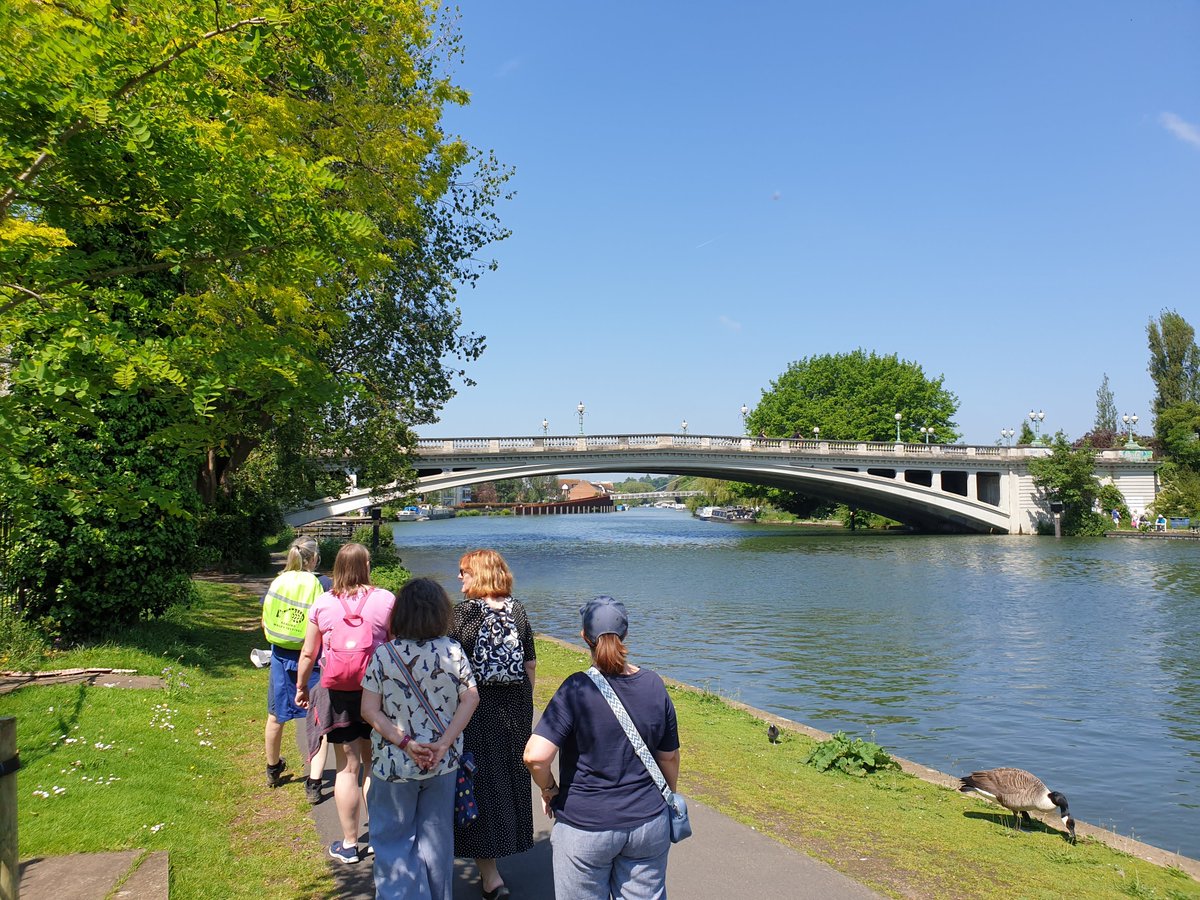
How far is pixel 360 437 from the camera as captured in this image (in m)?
22.9

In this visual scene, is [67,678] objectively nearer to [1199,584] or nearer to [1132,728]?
[1132,728]

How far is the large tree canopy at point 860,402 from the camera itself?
248 feet

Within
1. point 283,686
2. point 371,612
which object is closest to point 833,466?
point 283,686

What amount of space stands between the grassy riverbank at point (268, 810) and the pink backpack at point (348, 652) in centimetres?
108

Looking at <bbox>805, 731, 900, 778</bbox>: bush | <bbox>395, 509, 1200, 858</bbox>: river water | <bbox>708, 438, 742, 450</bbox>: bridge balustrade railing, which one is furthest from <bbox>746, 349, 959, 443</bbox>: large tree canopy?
<bbox>805, 731, 900, 778</bbox>: bush

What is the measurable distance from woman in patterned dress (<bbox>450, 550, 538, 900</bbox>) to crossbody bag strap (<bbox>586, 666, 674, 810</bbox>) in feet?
3.62

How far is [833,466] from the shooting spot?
55562mm

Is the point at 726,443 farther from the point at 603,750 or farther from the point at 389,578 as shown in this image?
the point at 603,750

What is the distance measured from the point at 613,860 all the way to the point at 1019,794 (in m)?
4.76

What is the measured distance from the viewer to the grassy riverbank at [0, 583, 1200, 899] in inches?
199

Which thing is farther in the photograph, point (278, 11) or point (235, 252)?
point (235, 252)

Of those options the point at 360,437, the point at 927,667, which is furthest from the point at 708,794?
the point at 360,437

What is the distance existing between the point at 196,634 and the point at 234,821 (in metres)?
7.39

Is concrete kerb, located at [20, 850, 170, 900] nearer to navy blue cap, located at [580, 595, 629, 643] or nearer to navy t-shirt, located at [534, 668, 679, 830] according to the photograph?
navy t-shirt, located at [534, 668, 679, 830]
